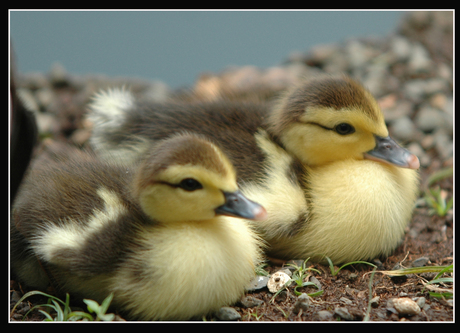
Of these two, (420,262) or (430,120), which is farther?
(430,120)

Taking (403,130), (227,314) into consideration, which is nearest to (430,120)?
(403,130)

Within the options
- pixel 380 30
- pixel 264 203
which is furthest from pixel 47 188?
pixel 380 30

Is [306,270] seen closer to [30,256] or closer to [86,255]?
[86,255]

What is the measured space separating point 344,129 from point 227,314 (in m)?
0.85

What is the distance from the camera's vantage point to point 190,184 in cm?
137

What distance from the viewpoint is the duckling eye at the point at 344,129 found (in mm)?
1760

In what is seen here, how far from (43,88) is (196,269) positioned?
260cm

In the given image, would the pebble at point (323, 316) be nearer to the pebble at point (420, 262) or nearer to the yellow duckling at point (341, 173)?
the yellow duckling at point (341, 173)

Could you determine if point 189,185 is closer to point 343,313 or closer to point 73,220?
point 73,220

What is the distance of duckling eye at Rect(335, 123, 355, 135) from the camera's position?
176 cm

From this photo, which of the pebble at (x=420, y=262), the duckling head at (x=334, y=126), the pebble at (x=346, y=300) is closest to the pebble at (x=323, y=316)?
the pebble at (x=346, y=300)

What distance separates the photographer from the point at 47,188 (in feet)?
5.14

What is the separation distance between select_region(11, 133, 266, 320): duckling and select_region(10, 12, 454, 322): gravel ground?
0.16 metres

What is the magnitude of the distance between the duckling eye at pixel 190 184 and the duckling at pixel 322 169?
0.36m
